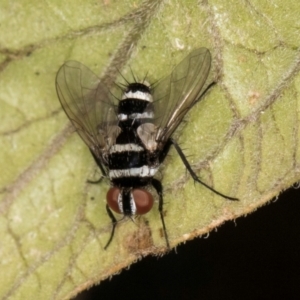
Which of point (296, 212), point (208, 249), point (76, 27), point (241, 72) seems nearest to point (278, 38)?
point (241, 72)

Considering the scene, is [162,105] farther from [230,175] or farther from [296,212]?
[296,212]

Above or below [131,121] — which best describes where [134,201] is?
below

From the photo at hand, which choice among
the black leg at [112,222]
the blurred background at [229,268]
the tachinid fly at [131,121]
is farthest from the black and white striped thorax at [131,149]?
the blurred background at [229,268]

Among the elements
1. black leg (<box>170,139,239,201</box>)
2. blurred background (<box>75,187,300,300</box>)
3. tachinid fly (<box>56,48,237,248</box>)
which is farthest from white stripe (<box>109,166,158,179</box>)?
blurred background (<box>75,187,300,300</box>)

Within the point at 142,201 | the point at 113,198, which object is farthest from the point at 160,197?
the point at 113,198

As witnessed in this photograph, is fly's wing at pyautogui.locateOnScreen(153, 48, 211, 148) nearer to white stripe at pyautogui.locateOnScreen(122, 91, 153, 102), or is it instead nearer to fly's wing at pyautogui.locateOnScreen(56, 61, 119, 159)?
white stripe at pyautogui.locateOnScreen(122, 91, 153, 102)

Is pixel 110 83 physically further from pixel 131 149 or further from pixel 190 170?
pixel 190 170

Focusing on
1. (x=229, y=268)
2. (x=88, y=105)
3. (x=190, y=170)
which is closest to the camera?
(x=190, y=170)
